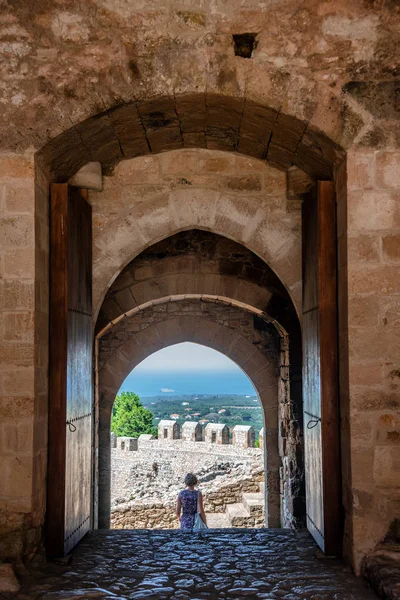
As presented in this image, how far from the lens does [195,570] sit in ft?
11.7

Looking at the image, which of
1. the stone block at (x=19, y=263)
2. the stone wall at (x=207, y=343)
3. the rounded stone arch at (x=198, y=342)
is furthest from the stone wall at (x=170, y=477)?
the stone block at (x=19, y=263)

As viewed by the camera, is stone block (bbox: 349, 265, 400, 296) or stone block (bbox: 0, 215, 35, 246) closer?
stone block (bbox: 349, 265, 400, 296)

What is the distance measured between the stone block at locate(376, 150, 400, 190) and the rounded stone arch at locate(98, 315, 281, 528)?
4463 mm

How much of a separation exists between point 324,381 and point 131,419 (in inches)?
835

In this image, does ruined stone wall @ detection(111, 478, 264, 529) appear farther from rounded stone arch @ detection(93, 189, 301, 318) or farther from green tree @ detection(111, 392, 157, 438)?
green tree @ detection(111, 392, 157, 438)

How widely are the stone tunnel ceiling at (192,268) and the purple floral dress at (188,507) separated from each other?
2129mm

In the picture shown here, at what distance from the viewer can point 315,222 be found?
13.4 ft

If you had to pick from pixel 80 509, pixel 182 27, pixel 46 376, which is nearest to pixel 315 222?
pixel 182 27

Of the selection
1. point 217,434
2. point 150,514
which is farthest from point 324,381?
point 217,434

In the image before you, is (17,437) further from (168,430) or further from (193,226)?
(168,430)

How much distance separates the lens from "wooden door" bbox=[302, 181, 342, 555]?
369 cm

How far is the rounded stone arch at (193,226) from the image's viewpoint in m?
4.86

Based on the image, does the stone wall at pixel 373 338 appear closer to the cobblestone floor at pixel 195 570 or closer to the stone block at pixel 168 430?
the cobblestone floor at pixel 195 570

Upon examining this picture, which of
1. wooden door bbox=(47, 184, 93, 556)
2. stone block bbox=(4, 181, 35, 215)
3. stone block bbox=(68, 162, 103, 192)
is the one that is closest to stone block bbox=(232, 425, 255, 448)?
wooden door bbox=(47, 184, 93, 556)
